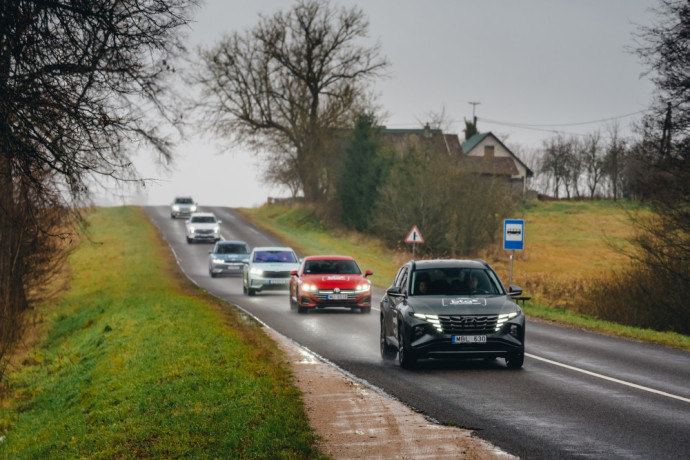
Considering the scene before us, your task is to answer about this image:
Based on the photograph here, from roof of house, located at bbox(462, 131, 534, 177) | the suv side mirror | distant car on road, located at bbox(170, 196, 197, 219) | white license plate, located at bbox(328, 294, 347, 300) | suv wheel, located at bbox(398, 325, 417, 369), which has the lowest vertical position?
suv wheel, located at bbox(398, 325, 417, 369)

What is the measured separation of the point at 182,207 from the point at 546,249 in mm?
30721

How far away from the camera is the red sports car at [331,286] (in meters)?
25.4

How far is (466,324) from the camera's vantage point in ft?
45.9

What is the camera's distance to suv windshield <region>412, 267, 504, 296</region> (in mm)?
15055

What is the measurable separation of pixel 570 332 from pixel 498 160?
8435cm

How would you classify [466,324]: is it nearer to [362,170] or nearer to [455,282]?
[455,282]

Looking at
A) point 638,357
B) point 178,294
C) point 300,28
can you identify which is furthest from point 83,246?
point 638,357

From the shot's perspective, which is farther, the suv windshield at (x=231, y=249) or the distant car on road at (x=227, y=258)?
the suv windshield at (x=231, y=249)

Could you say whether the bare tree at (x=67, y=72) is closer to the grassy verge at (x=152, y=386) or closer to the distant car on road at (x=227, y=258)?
the grassy verge at (x=152, y=386)

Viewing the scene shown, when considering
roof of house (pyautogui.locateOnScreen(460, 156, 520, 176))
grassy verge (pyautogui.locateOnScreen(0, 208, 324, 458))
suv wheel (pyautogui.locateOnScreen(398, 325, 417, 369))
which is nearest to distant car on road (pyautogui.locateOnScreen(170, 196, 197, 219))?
roof of house (pyautogui.locateOnScreen(460, 156, 520, 176))

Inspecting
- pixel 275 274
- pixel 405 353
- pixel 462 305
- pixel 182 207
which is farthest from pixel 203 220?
pixel 462 305

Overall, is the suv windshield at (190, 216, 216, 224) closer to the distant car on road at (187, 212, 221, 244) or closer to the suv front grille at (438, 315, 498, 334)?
the distant car on road at (187, 212, 221, 244)

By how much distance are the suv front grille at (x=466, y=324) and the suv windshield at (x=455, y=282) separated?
41.2 inches

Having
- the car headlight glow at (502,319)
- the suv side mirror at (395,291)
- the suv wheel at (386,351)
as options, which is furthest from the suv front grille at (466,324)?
the suv wheel at (386,351)
